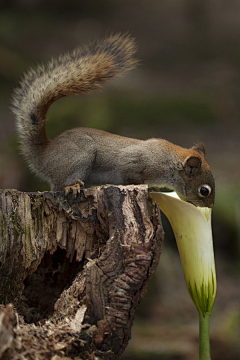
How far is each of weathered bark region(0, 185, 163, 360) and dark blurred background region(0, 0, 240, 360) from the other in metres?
1.10

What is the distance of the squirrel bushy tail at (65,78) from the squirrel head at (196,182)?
0.56 meters

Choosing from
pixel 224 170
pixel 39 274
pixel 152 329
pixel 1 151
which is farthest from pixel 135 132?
pixel 39 274

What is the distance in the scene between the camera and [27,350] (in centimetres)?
74

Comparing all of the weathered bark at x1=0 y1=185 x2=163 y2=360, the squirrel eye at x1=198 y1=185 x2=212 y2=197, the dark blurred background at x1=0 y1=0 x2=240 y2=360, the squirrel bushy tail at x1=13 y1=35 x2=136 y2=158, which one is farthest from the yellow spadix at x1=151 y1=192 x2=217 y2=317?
the dark blurred background at x1=0 y1=0 x2=240 y2=360

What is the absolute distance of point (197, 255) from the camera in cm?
115

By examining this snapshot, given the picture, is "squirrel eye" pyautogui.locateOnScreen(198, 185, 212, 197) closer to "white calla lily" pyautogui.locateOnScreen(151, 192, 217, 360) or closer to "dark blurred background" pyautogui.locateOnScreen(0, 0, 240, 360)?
"white calla lily" pyautogui.locateOnScreen(151, 192, 217, 360)

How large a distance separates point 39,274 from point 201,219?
70cm

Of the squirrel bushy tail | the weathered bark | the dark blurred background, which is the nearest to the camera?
the weathered bark

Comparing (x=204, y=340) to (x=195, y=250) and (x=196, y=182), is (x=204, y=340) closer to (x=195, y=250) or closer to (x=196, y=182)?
(x=195, y=250)

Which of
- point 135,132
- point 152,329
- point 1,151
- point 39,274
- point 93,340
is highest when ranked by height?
point 135,132

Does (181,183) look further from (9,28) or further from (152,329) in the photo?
(9,28)

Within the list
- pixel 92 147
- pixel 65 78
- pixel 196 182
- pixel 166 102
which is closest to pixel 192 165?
pixel 196 182

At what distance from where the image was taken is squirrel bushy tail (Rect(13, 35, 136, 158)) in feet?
4.98

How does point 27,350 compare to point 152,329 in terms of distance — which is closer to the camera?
point 27,350
